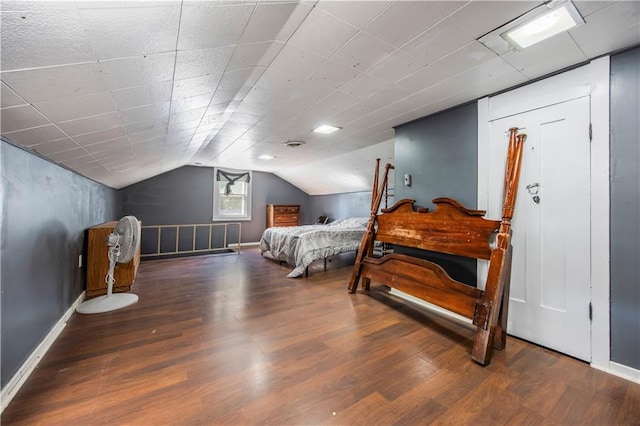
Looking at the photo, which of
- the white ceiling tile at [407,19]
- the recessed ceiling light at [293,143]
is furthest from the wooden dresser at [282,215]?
the white ceiling tile at [407,19]

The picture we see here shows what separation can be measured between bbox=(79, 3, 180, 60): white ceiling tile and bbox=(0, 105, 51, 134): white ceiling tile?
0.50 meters

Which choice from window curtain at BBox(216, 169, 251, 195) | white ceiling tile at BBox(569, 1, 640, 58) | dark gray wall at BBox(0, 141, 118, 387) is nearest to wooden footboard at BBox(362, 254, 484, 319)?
white ceiling tile at BBox(569, 1, 640, 58)

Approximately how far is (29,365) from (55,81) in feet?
6.11

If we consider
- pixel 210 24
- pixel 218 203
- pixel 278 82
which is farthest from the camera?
pixel 218 203

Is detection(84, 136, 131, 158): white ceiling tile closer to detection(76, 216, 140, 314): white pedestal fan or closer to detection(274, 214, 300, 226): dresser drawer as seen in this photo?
detection(76, 216, 140, 314): white pedestal fan

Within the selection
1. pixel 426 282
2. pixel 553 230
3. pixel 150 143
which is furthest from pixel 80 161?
pixel 553 230

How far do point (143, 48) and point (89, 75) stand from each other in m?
0.27

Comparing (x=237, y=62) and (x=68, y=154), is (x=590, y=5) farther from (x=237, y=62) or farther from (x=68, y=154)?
(x=68, y=154)

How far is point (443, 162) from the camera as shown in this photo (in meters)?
2.92

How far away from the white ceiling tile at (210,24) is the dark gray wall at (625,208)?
2493 millimetres

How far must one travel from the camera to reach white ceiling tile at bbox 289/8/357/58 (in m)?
1.44

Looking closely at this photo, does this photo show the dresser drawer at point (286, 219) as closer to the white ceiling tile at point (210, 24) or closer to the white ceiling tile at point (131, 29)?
the white ceiling tile at point (210, 24)

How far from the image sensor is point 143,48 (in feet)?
3.65

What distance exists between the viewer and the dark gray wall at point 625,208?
5.63ft
